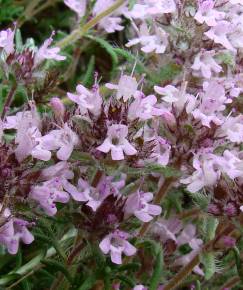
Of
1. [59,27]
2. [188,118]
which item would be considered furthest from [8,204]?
[59,27]

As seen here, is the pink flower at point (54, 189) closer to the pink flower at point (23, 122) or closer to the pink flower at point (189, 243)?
the pink flower at point (23, 122)

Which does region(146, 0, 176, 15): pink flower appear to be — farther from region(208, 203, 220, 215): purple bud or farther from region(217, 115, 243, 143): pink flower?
region(208, 203, 220, 215): purple bud

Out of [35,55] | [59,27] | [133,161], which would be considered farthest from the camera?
[59,27]

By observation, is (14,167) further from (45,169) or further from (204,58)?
(204,58)

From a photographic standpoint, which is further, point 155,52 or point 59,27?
point 59,27

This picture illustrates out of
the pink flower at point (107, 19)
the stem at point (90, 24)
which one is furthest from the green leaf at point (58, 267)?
the pink flower at point (107, 19)

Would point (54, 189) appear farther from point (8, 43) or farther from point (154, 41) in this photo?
point (154, 41)

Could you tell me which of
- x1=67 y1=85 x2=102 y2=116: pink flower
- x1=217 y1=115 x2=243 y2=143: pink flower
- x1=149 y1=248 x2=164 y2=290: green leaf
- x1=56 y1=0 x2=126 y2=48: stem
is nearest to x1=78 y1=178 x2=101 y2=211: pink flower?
x1=67 y1=85 x2=102 y2=116: pink flower

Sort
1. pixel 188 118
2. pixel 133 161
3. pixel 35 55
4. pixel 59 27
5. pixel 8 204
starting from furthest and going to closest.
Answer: pixel 59 27 → pixel 35 55 → pixel 188 118 → pixel 133 161 → pixel 8 204
